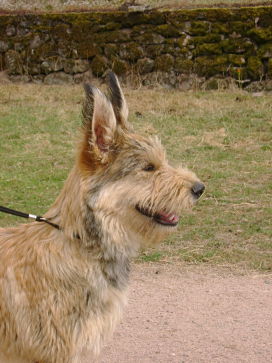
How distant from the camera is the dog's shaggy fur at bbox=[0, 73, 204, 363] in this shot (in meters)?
3.80

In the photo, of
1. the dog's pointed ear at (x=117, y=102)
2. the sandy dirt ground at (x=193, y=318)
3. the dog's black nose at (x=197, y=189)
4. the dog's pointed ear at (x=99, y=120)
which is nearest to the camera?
the dog's pointed ear at (x=99, y=120)

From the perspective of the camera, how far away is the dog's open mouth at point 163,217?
13.0 ft

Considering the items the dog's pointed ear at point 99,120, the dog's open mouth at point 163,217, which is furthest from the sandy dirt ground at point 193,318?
the dog's pointed ear at point 99,120

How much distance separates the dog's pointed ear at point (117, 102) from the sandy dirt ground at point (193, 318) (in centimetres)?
190

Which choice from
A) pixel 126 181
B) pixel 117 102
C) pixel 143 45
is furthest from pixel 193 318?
pixel 143 45

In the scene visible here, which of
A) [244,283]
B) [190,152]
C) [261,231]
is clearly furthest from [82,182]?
[190,152]

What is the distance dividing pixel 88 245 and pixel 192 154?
7.09 meters

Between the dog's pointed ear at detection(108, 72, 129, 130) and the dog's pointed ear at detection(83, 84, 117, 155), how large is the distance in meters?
0.15

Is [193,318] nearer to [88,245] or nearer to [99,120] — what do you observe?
[88,245]

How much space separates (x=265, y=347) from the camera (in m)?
5.16

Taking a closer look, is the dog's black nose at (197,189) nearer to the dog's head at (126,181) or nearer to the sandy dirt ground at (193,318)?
the dog's head at (126,181)

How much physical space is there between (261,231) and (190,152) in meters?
3.53

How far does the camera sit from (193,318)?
5.63 m

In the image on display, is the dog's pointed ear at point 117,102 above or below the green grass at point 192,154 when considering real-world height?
above
